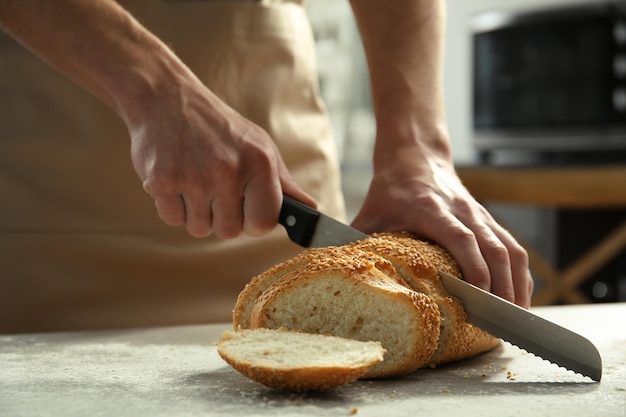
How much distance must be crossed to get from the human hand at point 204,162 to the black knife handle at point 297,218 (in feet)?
0.09

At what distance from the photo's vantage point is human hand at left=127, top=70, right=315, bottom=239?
1.18 meters

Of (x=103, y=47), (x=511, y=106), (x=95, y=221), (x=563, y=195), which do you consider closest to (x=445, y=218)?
(x=103, y=47)

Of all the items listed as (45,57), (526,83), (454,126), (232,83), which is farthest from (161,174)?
(454,126)

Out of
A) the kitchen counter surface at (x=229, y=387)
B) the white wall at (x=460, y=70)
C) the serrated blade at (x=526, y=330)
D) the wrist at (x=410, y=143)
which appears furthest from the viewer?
the white wall at (x=460, y=70)

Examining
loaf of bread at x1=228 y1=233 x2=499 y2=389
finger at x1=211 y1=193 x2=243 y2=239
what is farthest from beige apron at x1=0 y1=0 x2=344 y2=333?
loaf of bread at x1=228 y1=233 x2=499 y2=389

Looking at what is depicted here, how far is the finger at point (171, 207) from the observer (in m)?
1.20

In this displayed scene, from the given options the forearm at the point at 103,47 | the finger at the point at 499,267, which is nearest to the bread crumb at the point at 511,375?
the finger at the point at 499,267

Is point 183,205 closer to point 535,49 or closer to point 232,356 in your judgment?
point 232,356

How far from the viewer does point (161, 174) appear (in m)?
1.17

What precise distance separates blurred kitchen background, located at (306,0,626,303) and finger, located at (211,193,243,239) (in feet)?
7.35

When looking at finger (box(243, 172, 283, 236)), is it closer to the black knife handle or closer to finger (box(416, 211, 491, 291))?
the black knife handle

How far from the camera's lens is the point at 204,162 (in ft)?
3.85

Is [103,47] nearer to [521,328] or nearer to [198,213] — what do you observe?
[198,213]

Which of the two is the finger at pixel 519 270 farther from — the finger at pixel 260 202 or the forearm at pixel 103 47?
the forearm at pixel 103 47
